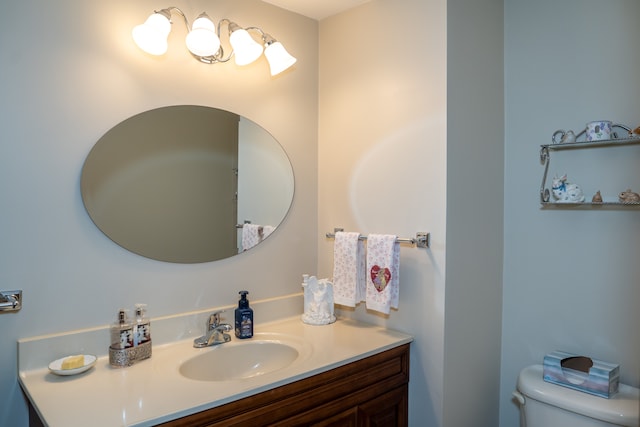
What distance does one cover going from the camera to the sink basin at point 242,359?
1.52 m

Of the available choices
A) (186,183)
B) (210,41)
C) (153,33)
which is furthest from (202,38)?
(186,183)

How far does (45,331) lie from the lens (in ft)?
4.50

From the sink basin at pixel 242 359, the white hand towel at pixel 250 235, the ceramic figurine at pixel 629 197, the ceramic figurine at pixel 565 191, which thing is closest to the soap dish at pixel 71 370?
the sink basin at pixel 242 359

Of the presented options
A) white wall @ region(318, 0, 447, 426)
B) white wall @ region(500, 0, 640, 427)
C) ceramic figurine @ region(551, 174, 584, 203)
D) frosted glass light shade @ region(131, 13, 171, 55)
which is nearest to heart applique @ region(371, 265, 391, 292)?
white wall @ region(318, 0, 447, 426)

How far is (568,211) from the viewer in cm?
174

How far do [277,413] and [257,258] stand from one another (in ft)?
2.48

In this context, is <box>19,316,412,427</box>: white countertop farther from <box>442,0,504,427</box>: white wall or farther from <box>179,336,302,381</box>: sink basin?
<box>442,0,504,427</box>: white wall

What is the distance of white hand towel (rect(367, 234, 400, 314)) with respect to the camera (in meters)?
1.69

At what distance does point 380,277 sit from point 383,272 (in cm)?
3

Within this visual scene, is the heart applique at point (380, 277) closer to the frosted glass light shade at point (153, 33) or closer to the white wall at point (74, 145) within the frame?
the white wall at point (74, 145)

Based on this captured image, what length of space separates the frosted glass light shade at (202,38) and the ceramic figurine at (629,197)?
Result: 1.61m

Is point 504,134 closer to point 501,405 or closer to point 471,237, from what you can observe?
point 471,237

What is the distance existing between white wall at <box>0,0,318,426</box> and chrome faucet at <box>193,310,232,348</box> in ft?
0.31

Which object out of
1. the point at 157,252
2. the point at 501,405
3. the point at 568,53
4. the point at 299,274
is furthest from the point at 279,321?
the point at 568,53
